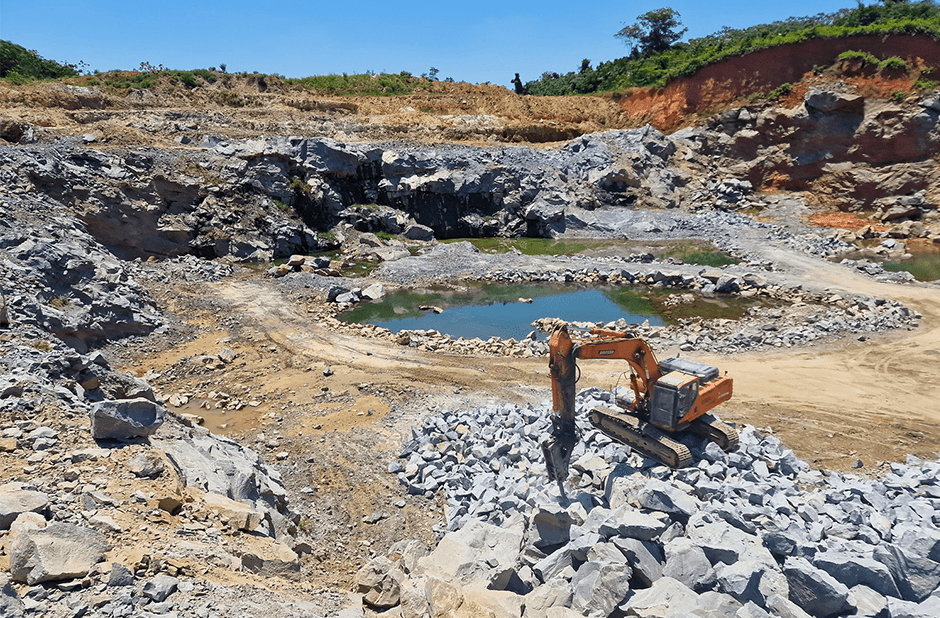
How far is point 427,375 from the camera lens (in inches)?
549

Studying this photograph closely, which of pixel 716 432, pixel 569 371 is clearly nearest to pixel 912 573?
pixel 716 432

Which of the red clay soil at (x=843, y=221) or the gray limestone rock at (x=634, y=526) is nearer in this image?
the gray limestone rock at (x=634, y=526)

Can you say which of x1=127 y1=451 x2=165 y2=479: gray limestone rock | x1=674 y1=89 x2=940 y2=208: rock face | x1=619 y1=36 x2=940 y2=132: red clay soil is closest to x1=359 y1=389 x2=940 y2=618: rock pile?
x1=127 y1=451 x2=165 y2=479: gray limestone rock

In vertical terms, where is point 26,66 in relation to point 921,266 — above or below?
above

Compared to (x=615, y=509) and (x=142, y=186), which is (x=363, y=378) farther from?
(x=142, y=186)

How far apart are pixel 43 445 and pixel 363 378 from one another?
7367 millimetres

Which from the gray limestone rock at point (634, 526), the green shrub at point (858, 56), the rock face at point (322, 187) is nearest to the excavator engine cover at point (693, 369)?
the gray limestone rock at point (634, 526)

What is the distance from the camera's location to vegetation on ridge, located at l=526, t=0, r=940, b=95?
33.0 m

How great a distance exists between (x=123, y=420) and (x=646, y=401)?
770 centimetres

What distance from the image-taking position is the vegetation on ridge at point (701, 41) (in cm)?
3303

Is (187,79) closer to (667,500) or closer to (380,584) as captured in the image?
(380,584)

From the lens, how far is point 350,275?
24.9 metres

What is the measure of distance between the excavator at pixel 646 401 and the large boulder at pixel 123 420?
5805 millimetres

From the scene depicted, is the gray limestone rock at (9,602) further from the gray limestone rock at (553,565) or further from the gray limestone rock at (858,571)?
the gray limestone rock at (858,571)
